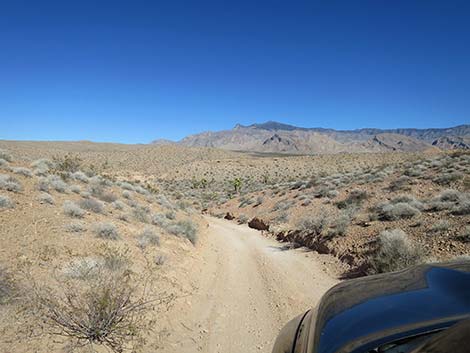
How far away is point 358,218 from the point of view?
41.9 ft

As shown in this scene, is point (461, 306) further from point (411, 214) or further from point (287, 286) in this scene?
point (411, 214)

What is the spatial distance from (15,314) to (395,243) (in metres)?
8.48

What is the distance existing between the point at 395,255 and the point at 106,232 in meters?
7.82

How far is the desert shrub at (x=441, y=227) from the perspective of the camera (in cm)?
923

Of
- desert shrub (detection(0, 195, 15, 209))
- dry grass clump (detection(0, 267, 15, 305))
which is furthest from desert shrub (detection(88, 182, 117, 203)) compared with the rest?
dry grass clump (detection(0, 267, 15, 305))

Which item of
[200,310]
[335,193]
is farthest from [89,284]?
[335,193]

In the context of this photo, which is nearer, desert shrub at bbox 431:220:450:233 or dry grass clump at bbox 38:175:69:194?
desert shrub at bbox 431:220:450:233

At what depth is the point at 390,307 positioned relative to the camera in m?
2.09

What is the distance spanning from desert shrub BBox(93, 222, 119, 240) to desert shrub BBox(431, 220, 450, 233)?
31.4ft

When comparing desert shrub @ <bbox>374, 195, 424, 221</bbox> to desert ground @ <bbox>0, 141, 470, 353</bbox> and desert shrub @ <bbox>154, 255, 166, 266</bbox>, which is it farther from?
desert shrub @ <bbox>154, 255, 166, 266</bbox>

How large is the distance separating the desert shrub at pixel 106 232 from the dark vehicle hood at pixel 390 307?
7.05 meters

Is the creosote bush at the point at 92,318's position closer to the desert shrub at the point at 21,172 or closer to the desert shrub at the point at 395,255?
the desert shrub at the point at 395,255

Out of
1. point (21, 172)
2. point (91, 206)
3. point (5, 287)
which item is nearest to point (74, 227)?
point (91, 206)

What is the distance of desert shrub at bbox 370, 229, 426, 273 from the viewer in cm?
755
